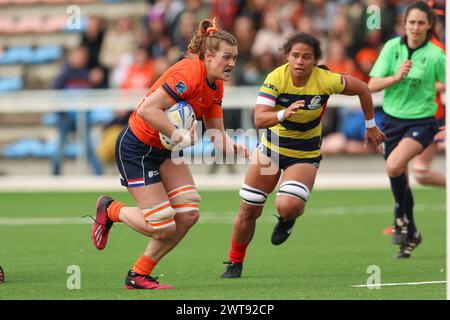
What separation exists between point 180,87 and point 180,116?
8.5 inches

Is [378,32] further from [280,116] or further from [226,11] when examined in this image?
[280,116]

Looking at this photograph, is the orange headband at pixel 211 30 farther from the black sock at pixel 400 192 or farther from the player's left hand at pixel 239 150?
the black sock at pixel 400 192

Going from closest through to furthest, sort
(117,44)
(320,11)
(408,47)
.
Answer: (408,47)
(320,11)
(117,44)

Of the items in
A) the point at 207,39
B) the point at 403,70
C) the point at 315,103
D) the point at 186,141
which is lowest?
the point at 186,141

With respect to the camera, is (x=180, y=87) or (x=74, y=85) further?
(x=74, y=85)

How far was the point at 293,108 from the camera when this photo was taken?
9.08m

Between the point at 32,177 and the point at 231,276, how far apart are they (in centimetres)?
1235

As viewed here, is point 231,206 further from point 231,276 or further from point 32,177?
point 231,276

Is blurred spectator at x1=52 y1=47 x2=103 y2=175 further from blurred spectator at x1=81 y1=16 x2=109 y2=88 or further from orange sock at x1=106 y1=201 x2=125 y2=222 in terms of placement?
orange sock at x1=106 y1=201 x2=125 y2=222

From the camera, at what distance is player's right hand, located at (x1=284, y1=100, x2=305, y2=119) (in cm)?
905

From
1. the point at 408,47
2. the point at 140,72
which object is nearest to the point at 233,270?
the point at 408,47

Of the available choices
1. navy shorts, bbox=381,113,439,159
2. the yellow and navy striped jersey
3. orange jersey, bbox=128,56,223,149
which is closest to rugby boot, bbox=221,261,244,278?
the yellow and navy striped jersey

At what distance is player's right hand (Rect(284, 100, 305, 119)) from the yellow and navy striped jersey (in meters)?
0.55

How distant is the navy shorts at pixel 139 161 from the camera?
909 cm
